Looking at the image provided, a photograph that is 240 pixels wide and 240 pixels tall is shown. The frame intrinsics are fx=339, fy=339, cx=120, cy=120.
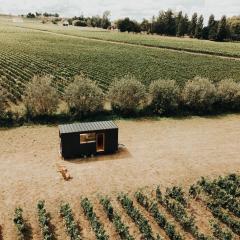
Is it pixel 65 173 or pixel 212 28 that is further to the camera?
pixel 212 28

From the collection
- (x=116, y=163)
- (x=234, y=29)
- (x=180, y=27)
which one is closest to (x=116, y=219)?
(x=116, y=163)

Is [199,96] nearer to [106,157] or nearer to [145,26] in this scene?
[106,157]

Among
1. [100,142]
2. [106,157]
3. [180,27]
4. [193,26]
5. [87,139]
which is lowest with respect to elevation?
[106,157]

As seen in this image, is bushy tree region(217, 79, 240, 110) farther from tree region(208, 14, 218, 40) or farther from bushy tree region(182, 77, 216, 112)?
tree region(208, 14, 218, 40)

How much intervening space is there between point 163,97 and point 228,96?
7961 mm

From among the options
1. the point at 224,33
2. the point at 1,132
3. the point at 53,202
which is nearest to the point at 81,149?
the point at 53,202

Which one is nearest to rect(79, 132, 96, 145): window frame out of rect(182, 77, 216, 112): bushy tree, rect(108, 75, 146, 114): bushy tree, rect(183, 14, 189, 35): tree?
rect(108, 75, 146, 114): bushy tree

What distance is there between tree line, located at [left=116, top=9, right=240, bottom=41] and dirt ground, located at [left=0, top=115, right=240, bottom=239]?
355ft

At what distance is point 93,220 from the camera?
1756cm

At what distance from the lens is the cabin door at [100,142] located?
25.7 m

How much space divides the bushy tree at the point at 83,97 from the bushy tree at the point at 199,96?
9.62 metres

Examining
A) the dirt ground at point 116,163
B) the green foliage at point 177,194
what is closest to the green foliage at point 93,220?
the dirt ground at point 116,163

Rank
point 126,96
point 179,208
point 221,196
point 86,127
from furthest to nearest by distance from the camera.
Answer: point 126,96, point 86,127, point 221,196, point 179,208

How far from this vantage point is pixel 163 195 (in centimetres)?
2047
